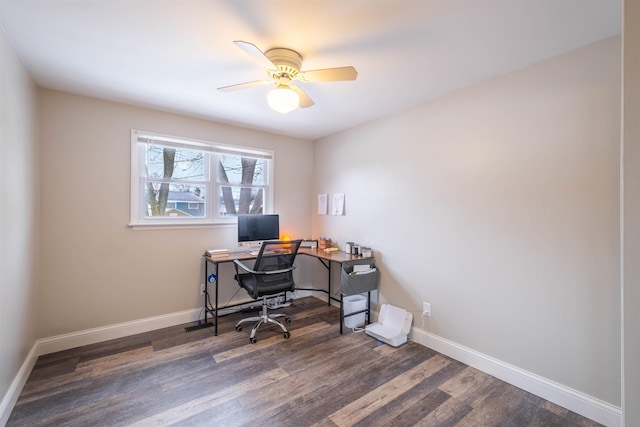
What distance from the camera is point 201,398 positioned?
196 cm

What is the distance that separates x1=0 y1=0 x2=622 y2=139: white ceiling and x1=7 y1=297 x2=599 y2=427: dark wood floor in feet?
8.04

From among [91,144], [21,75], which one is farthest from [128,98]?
[21,75]

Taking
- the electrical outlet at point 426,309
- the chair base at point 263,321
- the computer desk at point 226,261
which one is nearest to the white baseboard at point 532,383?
the electrical outlet at point 426,309

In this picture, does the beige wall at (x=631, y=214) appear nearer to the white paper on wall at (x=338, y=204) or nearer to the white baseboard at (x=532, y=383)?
the white baseboard at (x=532, y=383)

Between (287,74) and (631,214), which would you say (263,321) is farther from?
(631,214)

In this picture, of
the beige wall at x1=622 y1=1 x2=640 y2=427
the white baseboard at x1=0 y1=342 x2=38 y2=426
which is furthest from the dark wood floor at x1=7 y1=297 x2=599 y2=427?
the beige wall at x1=622 y1=1 x2=640 y2=427

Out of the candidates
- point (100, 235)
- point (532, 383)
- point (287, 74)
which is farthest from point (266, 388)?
point (287, 74)

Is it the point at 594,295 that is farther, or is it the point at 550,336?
the point at 550,336

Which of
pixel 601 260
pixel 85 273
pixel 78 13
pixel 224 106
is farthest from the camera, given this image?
pixel 224 106

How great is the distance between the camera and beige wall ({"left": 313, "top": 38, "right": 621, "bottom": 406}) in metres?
1.77

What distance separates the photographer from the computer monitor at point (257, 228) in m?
3.38

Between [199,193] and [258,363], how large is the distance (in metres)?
2.08

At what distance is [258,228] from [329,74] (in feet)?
7.23

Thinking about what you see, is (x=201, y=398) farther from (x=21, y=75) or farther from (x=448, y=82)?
(x=448, y=82)
